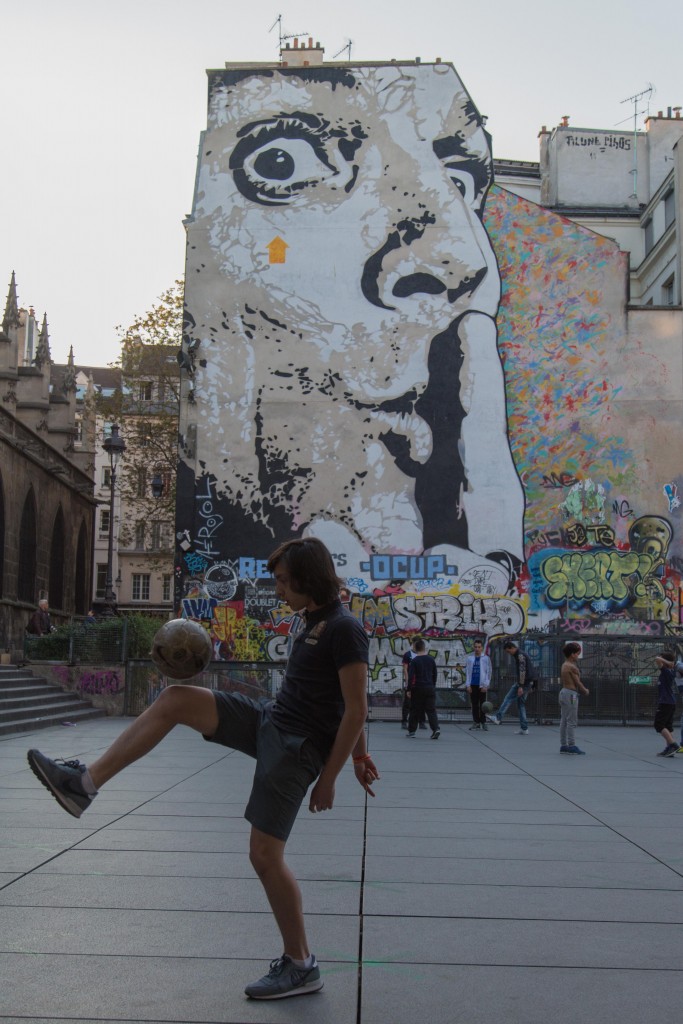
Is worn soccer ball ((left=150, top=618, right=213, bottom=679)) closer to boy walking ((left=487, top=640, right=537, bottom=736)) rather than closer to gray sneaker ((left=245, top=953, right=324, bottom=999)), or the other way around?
gray sneaker ((left=245, top=953, right=324, bottom=999))

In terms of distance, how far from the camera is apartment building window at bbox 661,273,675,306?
3562 cm

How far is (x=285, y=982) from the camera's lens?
415 cm

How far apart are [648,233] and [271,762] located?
3955 centimetres

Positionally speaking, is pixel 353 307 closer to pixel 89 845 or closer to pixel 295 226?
pixel 295 226

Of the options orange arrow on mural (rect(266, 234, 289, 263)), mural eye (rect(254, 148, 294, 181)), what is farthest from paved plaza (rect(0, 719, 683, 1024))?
mural eye (rect(254, 148, 294, 181))

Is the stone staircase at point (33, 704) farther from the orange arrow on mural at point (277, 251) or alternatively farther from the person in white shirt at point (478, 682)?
the orange arrow on mural at point (277, 251)

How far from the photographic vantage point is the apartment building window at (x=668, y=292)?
3562cm

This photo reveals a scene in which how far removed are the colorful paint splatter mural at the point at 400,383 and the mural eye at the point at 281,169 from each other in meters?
0.06

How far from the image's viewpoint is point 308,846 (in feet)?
24.9

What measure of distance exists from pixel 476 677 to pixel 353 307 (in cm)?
1247

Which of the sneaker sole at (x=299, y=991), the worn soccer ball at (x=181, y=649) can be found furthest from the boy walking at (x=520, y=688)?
the worn soccer ball at (x=181, y=649)

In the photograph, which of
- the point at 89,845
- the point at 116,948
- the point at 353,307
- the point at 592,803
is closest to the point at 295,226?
the point at 353,307

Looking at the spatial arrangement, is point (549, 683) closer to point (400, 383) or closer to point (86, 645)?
point (400, 383)

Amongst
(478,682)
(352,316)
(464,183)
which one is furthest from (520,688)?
(464,183)
